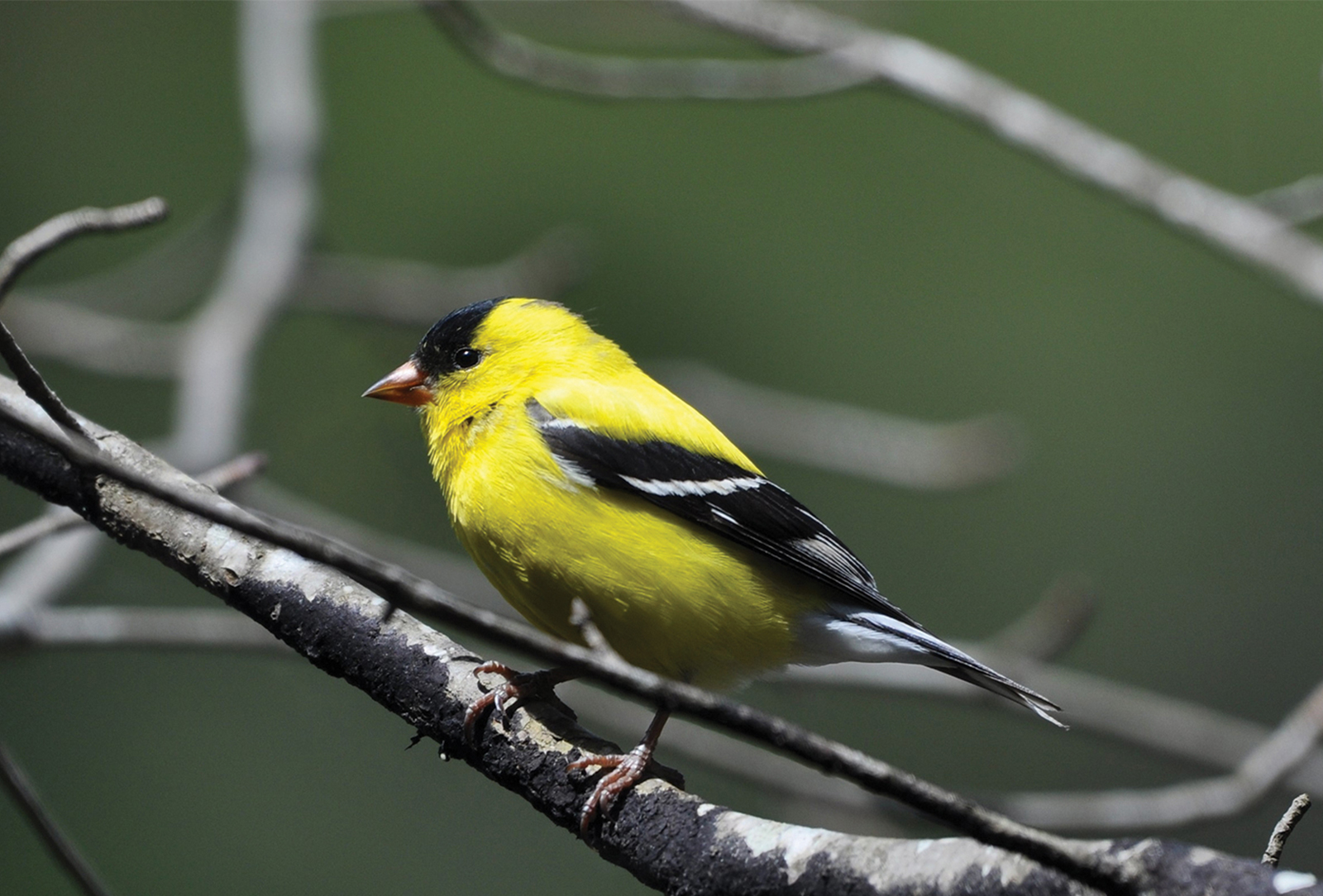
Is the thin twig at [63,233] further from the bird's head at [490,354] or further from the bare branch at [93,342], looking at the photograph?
the bare branch at [93,342]

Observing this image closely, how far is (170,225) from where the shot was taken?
807cm

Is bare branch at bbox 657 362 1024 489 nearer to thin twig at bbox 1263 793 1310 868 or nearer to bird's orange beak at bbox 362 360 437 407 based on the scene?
bird's orange beak at bbox 362 360 437 407

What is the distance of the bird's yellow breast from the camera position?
2490mm

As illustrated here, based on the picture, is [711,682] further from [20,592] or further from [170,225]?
[170,225]

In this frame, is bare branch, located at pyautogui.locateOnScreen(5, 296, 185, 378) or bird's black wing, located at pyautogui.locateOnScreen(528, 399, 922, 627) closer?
bird's black wing, located at pyautogui.locateOnScreen(528, 399, 922, 627)

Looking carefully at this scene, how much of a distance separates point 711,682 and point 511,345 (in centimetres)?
107

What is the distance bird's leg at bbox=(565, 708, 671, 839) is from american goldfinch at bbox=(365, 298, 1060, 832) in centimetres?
26

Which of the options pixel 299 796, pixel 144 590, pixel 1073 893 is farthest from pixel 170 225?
pixel 1073 893

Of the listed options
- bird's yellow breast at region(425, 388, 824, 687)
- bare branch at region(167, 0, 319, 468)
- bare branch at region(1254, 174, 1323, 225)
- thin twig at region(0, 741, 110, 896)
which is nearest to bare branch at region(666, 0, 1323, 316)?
bare branch at region(1254, 174, 1323, 225)

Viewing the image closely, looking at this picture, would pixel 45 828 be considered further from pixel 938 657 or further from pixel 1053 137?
pixel 1053 137

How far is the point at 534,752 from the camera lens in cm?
204

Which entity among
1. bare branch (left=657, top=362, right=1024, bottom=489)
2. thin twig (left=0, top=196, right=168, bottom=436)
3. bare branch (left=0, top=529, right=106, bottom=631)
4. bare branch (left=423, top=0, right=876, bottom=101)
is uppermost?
bare branch (left=423, top=0, right=876, bottom=101)

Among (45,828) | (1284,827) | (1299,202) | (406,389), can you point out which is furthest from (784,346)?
(1284,827)

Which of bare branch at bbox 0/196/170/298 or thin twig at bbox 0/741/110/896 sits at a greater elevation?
bare branch at bbox 0/196/170/298
